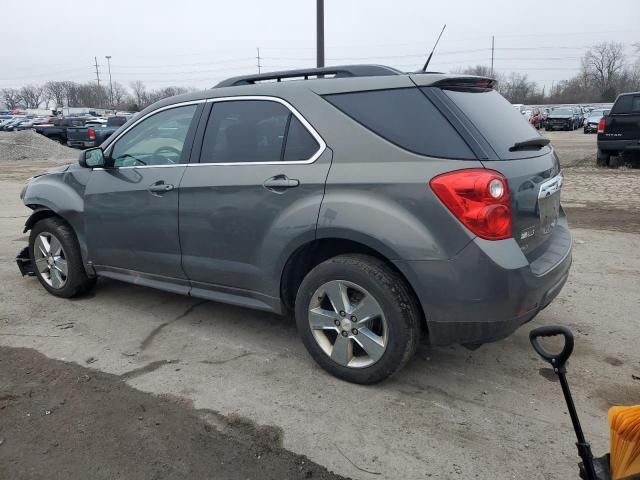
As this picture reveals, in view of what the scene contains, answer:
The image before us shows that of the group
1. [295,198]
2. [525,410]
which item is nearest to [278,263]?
[295,198]

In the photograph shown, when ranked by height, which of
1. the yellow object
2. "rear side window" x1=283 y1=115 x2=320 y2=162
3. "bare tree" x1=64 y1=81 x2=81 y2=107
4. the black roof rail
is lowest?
the yellow object

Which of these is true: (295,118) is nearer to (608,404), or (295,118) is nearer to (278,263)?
(278,263)

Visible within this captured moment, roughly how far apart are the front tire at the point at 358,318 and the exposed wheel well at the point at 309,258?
7 centimetres

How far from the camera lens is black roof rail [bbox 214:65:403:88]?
3.53m

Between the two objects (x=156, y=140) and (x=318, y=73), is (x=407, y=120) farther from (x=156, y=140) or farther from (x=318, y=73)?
(x=156, y=140)

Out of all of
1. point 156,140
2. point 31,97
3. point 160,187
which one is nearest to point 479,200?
point 160,187

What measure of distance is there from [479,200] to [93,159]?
3.16m

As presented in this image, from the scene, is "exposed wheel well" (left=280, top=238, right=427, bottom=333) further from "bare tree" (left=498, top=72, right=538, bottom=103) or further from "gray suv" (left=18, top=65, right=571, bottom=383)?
"bare tree" (left=498, top=72, right=538, bottom=103)

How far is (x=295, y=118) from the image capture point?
138 inches

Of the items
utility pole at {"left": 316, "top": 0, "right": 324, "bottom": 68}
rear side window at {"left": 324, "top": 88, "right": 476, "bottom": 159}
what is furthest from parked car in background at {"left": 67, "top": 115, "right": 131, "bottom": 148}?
rear side window at {"left": 324, "top": 88, "right": 476, "bottom": 159}

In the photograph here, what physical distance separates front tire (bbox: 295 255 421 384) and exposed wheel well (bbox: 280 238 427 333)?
0.22ft

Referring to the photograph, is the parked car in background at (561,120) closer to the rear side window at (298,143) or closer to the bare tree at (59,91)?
the rear side window at (298,143)

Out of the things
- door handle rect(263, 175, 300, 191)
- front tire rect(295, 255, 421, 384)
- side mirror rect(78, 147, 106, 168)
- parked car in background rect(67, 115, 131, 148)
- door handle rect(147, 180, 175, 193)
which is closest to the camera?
front tire rect(295, 255, 421, 384)

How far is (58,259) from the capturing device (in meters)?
4.93
